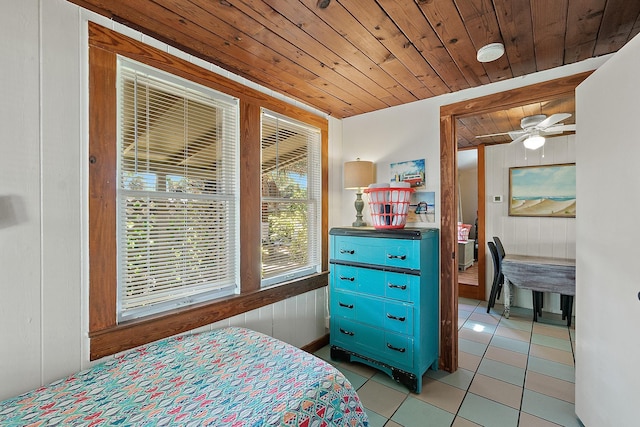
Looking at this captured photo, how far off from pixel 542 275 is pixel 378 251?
7.68ft

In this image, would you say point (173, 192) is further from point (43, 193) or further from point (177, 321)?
point (177, 321)

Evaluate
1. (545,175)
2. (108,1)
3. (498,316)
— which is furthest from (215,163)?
(545,175)

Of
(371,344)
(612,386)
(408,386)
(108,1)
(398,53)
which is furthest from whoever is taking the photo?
(371,344)

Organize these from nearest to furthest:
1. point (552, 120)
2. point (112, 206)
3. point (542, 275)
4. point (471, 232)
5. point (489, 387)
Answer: point (112, 206) → point (489, 387) → point (552, 120) → point (542, 275) → point (471, 232)

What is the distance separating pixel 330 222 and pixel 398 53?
1644 mm

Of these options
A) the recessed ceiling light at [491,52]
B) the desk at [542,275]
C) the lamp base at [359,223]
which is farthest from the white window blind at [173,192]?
the desk at [542,275]

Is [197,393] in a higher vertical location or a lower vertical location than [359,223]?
lower

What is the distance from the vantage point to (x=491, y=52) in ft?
5.69

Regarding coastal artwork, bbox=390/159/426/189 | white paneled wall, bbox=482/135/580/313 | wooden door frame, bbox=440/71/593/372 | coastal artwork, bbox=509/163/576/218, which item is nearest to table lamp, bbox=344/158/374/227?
coastal artwork, bbox=390/159/426/189

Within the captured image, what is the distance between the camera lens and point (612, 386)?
1.52 meters

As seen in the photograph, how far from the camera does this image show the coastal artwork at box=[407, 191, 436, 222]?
2533mm

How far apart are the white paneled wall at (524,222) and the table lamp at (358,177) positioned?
2.37 metres

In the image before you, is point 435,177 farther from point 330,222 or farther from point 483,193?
point 483,193

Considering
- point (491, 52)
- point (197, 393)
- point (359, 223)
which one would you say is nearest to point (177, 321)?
point (197, 393)
